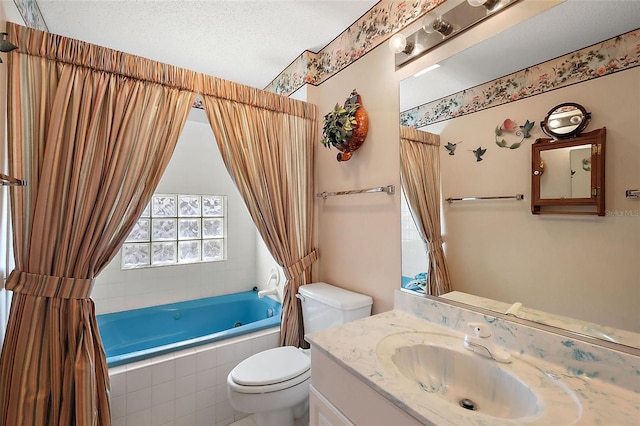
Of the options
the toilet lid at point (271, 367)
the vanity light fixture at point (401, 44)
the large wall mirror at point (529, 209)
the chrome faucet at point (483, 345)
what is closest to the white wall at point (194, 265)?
the toilet lid at point (271, 367)

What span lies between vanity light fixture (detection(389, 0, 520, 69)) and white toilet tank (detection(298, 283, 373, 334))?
1.34 metres

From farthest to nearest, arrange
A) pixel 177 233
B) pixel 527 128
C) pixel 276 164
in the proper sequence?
pixel 177 233 → pixel 276 164 → pixel 527 128

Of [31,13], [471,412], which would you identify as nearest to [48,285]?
[31,13]

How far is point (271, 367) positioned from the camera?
1.54m

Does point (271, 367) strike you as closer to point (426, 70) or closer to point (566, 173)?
point (566, 173)

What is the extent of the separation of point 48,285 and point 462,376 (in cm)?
179

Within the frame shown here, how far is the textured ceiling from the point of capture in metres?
1.61

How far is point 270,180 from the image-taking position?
191 cm

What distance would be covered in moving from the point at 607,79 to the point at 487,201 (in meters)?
0.50

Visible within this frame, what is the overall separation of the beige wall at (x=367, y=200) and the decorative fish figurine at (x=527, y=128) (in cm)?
59

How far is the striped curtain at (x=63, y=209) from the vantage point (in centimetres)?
125

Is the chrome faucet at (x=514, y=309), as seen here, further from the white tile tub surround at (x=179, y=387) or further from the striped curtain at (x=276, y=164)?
the white tile tub surround at (x=179, y=387)

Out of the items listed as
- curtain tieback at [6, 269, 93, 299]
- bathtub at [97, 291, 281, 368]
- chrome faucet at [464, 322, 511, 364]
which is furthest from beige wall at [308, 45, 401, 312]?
curtain tieback at [6, 269, 93, 299]

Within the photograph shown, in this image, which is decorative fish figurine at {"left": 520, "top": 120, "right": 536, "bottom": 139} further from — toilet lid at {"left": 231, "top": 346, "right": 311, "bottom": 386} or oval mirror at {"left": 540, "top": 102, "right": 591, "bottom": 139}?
toilet lid at {"left": 231, "top": 346, "right": 311, "bottom": 386}
